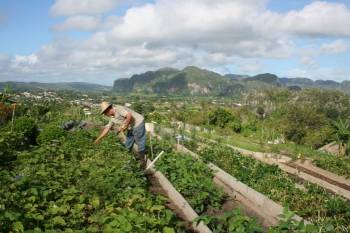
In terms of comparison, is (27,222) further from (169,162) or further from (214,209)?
(169,162)

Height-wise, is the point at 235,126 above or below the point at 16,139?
below

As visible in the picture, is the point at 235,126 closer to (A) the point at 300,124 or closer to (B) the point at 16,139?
(A) the point at 300,124

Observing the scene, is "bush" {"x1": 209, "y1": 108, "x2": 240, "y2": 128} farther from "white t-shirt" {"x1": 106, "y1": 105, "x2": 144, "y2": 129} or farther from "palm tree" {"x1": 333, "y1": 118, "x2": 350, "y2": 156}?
"white t-shirt" {"x1": 106, "y1": 105, "x2": 144, "y2": 129}

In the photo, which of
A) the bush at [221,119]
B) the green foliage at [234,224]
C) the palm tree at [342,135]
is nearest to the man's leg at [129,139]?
the green foliage at [234,224]

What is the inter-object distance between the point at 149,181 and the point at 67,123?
10.3 m

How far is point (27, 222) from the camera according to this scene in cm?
496

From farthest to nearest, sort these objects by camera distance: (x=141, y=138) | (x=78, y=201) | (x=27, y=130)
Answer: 1. (x=27, y=130)
2. (x=141, y=138)
3. (x=78, y=201)

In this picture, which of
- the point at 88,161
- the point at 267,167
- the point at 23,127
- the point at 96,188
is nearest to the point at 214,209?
the point at 96,188

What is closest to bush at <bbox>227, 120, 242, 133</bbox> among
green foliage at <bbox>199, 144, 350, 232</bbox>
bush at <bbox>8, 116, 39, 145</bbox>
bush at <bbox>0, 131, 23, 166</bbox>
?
green foliage at <bbox>199, 144, 350, 232</bbox>

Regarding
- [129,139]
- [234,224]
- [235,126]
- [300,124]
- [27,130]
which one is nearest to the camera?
[234,224]

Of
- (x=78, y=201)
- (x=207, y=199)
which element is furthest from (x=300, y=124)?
(x=78, y=201)

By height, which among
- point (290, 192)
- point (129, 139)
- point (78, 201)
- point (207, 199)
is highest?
point (129, 139)

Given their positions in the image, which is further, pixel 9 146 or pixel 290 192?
pixel 9 146

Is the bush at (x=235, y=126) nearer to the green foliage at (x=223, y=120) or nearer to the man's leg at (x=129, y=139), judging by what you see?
the green foliage at (x=223, y=120)
